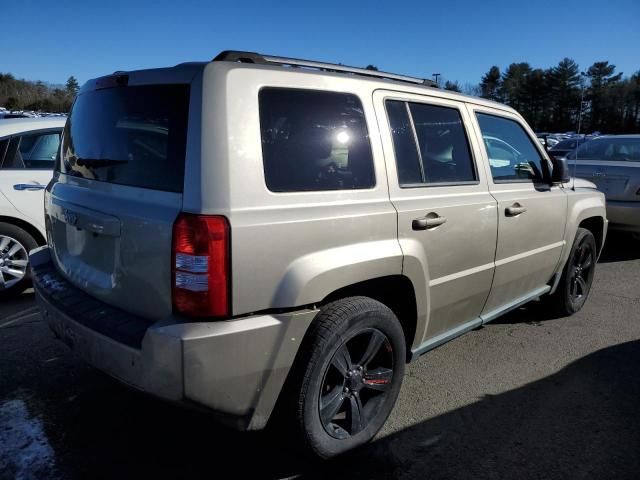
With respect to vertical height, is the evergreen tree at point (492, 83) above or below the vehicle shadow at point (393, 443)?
above

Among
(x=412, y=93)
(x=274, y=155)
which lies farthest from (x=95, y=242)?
(x=412, y=93)

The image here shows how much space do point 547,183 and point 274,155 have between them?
2675mm

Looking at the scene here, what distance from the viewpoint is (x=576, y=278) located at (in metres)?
4.79

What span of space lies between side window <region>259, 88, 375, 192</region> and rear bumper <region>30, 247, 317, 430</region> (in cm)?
62

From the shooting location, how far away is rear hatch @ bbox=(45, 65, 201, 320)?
6.96 feet

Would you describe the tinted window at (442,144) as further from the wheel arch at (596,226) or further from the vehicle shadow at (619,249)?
the vehicle shadow at (619,249)

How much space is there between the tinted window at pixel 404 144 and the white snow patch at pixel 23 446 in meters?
2.28

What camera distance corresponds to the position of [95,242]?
243cm

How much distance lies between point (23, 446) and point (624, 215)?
7.27m

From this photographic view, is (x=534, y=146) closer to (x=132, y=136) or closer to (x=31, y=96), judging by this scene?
(x=132, y=136)

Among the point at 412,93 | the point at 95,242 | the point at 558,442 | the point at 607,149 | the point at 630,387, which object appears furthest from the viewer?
the point at 607,149

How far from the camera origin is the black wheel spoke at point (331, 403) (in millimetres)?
2473

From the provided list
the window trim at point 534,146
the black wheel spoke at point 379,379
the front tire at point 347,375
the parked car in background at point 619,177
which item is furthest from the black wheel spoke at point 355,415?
the parked car in background at point 619,177

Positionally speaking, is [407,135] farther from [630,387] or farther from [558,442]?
[630,387]
